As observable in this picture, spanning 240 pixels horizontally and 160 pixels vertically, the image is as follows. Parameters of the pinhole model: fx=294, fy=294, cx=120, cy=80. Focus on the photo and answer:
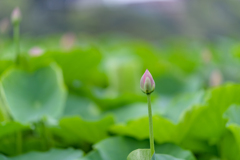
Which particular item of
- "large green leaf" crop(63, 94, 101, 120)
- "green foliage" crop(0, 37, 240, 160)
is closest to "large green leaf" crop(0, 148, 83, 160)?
"green foliage" crop(0, 37, 240, 160)

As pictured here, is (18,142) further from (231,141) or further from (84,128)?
(231,141)

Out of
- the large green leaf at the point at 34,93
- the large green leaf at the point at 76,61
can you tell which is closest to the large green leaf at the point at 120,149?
the large green leaf at the point at 34,93

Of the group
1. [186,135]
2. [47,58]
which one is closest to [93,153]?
[186,135]

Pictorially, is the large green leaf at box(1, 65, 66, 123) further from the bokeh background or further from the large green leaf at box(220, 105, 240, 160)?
the large green leaf at box(220, 105, 240, 160)

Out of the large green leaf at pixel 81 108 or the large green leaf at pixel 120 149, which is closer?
the large green leaf at pixel 120 149

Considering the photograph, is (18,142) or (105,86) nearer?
(18,142)

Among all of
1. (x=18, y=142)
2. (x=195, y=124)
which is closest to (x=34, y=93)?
(x=18, y=142)

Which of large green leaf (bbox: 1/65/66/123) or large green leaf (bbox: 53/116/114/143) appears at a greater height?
large green leaf (bbox: 1/65/66/123)

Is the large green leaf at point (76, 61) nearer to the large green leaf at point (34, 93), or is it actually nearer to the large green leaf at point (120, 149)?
the large green leaf at point (34, 93)

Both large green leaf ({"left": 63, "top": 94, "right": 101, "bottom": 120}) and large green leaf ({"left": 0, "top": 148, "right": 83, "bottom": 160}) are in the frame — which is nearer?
large green leaf ({"left": 0, "top": 148, "right": 83, "bottom": 160})
